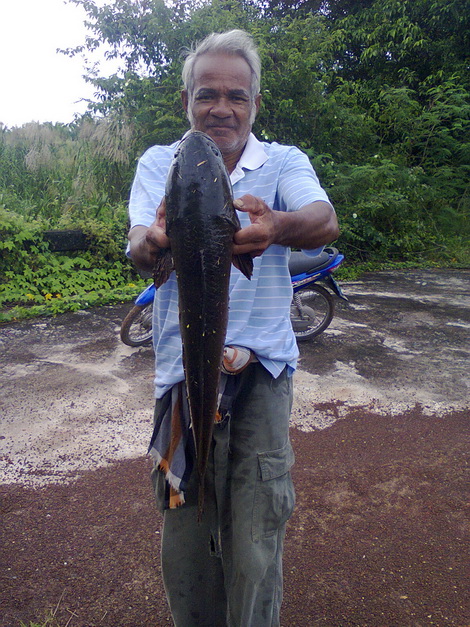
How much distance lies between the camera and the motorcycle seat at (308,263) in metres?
5.38

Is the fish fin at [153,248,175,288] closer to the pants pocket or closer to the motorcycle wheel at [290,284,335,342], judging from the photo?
the pants pocket

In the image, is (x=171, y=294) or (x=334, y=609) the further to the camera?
(x=334, y=609)

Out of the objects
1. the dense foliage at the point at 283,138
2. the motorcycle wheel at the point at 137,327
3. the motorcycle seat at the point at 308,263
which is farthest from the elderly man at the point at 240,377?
the dense foliage at the point at 283,138

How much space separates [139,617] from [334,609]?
868 millimetres

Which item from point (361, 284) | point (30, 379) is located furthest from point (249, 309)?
point (361, 284)

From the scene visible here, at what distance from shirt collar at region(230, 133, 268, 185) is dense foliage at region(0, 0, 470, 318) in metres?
5.70

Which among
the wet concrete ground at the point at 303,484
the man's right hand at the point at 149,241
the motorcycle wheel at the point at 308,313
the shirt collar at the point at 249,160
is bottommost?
the wet concrete ground at the point at 303,484

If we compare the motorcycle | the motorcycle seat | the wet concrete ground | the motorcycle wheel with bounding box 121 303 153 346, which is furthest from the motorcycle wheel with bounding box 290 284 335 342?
the motorcycle wheel with bounding box 121 303 153 346

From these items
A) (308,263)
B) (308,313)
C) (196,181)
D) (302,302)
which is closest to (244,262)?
(196,181)

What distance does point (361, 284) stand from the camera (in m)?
8.73

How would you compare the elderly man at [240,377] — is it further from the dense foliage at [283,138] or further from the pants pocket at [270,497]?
the dense foliage at [283,138]

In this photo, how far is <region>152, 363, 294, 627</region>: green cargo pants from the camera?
5.54 feet

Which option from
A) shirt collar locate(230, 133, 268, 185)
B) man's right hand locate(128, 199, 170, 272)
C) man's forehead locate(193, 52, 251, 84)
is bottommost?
man's right hand locate(128, 199, 170, 272)

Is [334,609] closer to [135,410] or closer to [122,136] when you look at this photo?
[135,410]
